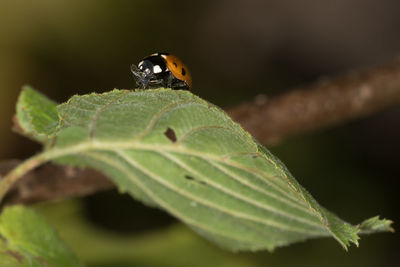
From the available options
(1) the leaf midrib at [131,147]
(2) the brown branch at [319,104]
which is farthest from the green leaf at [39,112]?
(2) the brown branch at [319,104]

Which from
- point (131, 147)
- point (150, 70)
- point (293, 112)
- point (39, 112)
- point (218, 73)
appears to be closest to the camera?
point (39, 112)

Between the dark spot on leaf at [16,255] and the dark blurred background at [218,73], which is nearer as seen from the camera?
the dark spot on leaf at [16,255]

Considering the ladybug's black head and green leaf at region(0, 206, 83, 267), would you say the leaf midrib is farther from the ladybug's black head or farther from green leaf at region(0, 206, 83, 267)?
the ladybug's black head

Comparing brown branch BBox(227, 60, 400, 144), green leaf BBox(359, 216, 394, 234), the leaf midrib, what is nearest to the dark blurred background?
brown branch BBox(227, 60, 400, 144)

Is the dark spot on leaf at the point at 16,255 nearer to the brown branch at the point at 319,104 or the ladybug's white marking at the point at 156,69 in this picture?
the ladybug's white marking at the point at 156,69

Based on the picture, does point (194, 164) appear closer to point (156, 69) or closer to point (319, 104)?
point (156, 69)

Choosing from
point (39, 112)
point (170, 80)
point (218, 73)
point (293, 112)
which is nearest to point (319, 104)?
point (293, 112)
